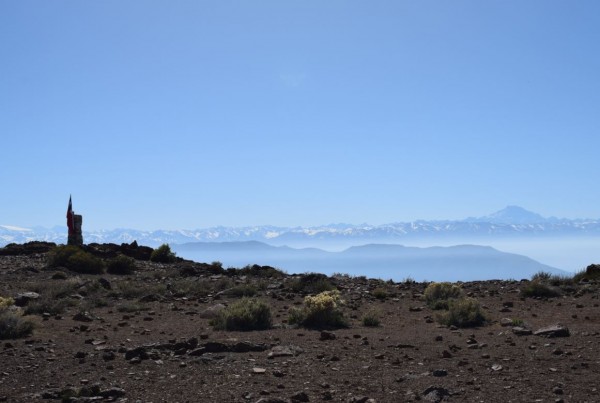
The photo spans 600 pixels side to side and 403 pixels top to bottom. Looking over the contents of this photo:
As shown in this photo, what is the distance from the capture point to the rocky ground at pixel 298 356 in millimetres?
8992

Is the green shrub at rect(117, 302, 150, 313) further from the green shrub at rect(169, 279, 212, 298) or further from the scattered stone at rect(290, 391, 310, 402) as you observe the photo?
the scattered stone at rect(290, 391, 310, 402)

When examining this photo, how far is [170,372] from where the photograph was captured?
10.4m

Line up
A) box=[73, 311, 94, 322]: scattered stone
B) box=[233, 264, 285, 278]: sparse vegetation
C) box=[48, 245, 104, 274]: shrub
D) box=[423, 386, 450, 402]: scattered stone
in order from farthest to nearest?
box=[233, 264, 285, 278]: sparse vegetation
box=[48, 245, 104, 274]: shrub
box=[73, 311, 94, 322]: scattered stone
box=[423, 386, 450, 402]: scattered stone

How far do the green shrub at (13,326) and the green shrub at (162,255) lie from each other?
22250mm

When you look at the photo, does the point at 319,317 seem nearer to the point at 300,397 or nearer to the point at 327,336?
the point at 327,336

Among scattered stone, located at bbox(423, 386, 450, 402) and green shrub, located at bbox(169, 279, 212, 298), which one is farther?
green shrub, located at bbox(169, 279, 212, 298)

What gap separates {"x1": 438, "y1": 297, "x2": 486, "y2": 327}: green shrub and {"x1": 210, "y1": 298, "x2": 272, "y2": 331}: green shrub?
5.02 m

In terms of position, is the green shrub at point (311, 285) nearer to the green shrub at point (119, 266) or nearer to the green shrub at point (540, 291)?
the green shrub at point (540, 291)

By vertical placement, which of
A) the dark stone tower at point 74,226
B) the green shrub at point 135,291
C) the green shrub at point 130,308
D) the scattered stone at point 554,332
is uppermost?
the dark stone tower at point 74,226

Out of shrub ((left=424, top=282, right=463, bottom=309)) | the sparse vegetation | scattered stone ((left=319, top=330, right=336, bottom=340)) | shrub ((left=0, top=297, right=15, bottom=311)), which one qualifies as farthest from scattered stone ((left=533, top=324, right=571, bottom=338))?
the sparse vegetation

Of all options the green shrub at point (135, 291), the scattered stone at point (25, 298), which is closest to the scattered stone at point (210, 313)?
the green shrub at point (135, 291)

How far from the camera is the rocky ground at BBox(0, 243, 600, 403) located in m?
8.99

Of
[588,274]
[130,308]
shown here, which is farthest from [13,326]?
[588,274]

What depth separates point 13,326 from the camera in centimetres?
1376
